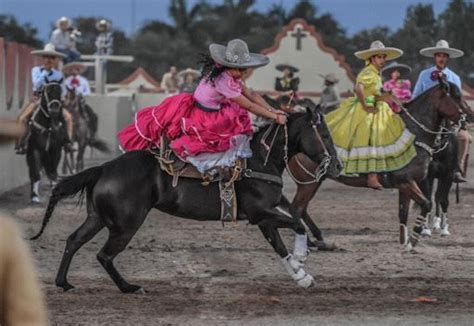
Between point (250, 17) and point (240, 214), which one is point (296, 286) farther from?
point (250, 17)

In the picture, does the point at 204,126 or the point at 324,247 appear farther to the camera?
the point at 324,247

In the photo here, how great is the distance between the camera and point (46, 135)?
19.5 meters

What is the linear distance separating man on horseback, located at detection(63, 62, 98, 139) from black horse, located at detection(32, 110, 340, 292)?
14559 mm

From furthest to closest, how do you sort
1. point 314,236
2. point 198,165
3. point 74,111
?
point 74,111 → point 314,236 → point 198,165

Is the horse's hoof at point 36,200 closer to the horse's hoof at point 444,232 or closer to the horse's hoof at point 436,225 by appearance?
the horse's hoof at point 436,225

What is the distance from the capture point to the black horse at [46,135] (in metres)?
18.8

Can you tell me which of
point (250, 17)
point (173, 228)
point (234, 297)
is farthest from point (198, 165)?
point (250, 17)

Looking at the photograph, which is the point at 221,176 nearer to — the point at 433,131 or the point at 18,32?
the point at 433,131

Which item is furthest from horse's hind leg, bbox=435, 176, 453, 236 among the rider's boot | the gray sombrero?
the gray sombrero

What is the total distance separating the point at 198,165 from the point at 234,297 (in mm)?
1091

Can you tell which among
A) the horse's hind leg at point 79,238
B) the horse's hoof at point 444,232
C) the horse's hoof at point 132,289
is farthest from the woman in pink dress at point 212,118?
the horse's hoof at point 444,232

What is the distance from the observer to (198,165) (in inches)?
399

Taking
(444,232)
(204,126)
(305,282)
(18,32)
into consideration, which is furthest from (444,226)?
(18,32)

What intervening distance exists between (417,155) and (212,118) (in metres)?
3.73
